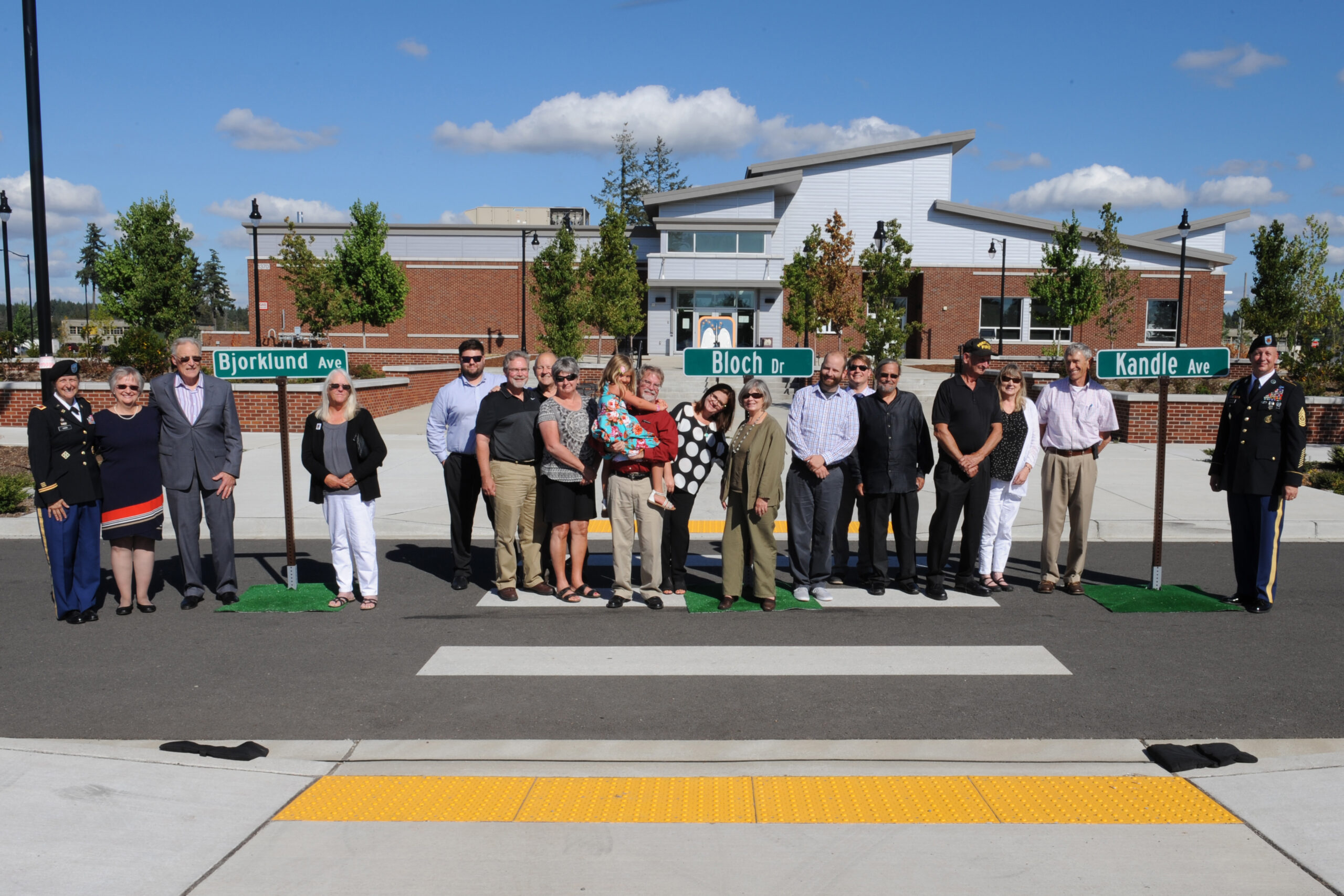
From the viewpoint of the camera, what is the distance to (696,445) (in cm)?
729

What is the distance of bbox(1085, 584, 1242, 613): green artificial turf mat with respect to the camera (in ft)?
23.7

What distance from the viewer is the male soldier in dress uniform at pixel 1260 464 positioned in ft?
23.0

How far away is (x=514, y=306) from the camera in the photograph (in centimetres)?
4838

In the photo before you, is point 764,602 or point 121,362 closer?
point 764,602

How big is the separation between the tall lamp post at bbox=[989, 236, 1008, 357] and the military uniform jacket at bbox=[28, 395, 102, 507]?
3658 centimetres

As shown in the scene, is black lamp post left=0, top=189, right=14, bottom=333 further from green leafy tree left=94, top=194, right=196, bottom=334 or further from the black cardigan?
the black cardigan

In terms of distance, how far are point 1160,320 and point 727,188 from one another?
21.5 meters

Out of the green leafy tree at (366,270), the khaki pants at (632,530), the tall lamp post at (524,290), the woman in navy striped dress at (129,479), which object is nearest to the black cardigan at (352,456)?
the woman in navy striped dress at (129,479)

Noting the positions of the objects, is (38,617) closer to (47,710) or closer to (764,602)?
(47,710)

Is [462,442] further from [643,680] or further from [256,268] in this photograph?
[256,268]

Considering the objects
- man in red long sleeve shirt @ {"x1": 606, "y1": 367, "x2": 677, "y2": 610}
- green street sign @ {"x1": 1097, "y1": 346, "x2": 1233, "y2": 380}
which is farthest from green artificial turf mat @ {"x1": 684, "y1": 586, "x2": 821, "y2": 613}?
green street sign @ {"x1": 1097, "y1": 346, "x2": 1233, "y2": 380}

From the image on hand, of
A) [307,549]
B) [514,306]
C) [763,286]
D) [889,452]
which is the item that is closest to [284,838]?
[889,452]

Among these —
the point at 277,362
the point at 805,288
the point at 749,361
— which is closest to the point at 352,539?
the point at 277,362

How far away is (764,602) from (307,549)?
4832mm
